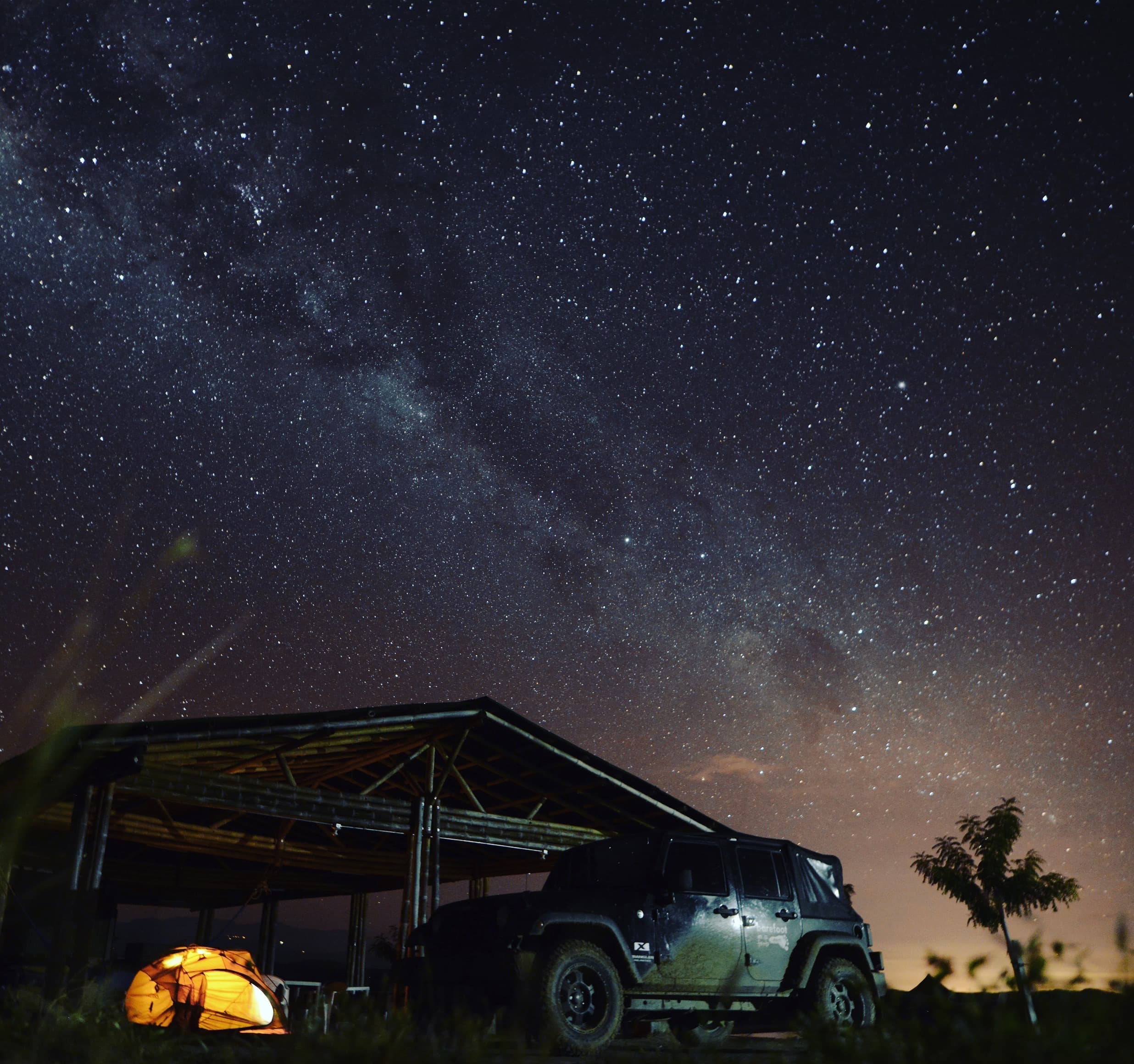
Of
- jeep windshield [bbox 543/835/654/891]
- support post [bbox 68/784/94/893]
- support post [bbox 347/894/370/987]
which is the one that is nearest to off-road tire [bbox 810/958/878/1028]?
jeep windshield [bbox 543/835/654/891]

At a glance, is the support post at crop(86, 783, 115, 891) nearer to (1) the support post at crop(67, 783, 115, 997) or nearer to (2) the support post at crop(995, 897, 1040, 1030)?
(1) the support post at crop(67, 783, 115, 997)

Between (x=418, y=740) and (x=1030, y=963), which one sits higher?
(x=418, y=740)

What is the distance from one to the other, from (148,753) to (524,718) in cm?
597

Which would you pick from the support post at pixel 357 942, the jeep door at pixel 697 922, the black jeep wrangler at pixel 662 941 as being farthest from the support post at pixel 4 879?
the support post at pixel 357 942

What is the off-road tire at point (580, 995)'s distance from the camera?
811 centimetres

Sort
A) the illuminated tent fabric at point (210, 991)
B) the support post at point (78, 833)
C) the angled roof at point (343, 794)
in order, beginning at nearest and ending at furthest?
the illuminated tent fabric at point (210, 991), the support post at point (78, 833), the angled roof at point (343, 794)

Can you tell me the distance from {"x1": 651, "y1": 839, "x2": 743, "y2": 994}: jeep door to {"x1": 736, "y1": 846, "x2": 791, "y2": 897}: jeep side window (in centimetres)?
26

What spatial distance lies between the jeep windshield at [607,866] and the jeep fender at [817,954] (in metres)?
→ 1.97

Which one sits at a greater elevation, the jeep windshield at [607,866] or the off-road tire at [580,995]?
the jeep windshield at [607,866]

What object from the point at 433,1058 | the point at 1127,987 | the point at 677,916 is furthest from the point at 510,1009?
the point at 1127,987

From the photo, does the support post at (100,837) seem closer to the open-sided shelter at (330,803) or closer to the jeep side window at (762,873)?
the open-sided shelter at (330,803)

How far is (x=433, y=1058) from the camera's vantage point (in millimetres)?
3199

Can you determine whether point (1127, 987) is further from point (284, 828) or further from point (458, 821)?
point (284, 828)

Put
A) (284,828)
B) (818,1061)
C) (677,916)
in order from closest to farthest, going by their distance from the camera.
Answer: (818,1061) < (677,916) < (284,828)
